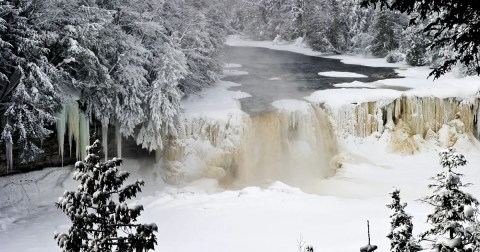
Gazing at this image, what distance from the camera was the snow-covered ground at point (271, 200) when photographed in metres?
12.7

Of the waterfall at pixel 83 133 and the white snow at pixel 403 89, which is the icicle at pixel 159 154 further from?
the white snow at pixel 403 89

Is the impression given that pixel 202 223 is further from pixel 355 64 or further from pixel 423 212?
pixel 355 64

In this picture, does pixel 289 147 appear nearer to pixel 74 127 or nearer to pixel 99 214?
pixel 74 127

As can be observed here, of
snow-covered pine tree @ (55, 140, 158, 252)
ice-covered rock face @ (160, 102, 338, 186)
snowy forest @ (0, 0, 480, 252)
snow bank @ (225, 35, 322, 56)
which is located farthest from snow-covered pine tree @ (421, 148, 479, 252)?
snow bank @ (225, 35, 322, 56)

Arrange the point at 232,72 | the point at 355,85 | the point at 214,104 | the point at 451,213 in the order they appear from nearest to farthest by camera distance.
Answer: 1. the point at 451,213
2. the point at 214,104
3. the point at 355,85
4. the point at 232,72

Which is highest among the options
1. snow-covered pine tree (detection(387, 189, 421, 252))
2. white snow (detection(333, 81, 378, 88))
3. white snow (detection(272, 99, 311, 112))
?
white snow (detection(333, 81, 378, 88))

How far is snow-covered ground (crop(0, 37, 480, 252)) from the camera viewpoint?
41.7ft

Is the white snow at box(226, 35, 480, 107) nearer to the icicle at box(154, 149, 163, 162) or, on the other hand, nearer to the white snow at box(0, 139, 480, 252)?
the white snow at box(0, 139, 480, 252)

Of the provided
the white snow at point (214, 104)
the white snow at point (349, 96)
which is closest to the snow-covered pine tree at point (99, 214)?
the white snow at point (214, 104)

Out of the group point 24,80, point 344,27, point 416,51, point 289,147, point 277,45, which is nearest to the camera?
point 24,80

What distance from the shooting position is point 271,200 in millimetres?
15328

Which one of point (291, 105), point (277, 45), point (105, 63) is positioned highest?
point (277, 45)

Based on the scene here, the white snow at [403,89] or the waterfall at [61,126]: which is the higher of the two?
the white snow at [403,89]

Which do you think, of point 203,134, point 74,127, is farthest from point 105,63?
point 203,134
